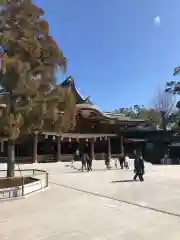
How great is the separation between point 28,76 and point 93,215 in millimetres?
7111

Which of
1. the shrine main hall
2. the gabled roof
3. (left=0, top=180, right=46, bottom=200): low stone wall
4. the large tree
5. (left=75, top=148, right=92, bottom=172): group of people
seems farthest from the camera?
the gabled roof

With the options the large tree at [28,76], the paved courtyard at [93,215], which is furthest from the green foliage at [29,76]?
the paved courtyard at [93,215]

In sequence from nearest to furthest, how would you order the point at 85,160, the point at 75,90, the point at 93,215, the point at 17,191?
1. the point at 93,215
2. the point at 17,191
3. the point at 85,160
4. the point at 75,90

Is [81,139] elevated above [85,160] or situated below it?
above

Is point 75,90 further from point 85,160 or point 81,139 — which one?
point 85,160

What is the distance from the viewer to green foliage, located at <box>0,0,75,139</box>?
12.2 m

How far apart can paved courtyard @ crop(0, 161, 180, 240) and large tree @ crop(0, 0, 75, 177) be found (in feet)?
11.1

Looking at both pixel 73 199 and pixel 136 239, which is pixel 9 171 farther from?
pixel 136 239

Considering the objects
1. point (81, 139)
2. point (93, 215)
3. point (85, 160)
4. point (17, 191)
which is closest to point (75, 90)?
point (81, 139)

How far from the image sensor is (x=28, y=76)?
41.6 feet

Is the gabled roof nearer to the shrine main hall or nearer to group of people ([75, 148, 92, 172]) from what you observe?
the shrine main hall

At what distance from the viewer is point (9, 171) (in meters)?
14.1

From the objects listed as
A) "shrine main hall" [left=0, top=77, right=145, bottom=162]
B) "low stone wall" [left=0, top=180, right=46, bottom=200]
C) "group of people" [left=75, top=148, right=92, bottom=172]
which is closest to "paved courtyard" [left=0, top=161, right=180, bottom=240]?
"low stone wall" [left=0, top=180, right=46, bottom=200]

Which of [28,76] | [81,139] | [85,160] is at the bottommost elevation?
[85,160]
